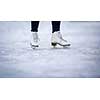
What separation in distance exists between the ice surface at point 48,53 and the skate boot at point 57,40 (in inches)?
1.3

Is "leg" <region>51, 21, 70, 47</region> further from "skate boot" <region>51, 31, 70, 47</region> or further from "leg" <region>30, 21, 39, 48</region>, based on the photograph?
"leg" <region>30, 21, 39, 48</region>

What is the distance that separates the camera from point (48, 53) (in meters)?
2.42

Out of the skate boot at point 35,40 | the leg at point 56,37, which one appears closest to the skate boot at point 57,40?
the leg at point 56,37

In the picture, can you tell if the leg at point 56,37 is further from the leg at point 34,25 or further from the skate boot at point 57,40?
the leg at point 34,25

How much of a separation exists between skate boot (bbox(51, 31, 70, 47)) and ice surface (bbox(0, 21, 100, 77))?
0.03 metres

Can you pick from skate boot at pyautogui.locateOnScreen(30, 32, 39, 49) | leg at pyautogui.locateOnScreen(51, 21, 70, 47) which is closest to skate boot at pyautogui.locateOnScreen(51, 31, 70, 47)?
leg at pyautogui.locateOnScreen(51, 21, 70, 47)

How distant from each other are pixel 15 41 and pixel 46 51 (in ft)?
0.88

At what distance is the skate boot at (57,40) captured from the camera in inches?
95.1

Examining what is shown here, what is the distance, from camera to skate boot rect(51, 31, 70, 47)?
2.42m

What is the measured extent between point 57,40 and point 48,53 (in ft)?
0.43

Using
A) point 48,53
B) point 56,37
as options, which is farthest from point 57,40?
point 48,53

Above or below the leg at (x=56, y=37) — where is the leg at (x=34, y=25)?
above
